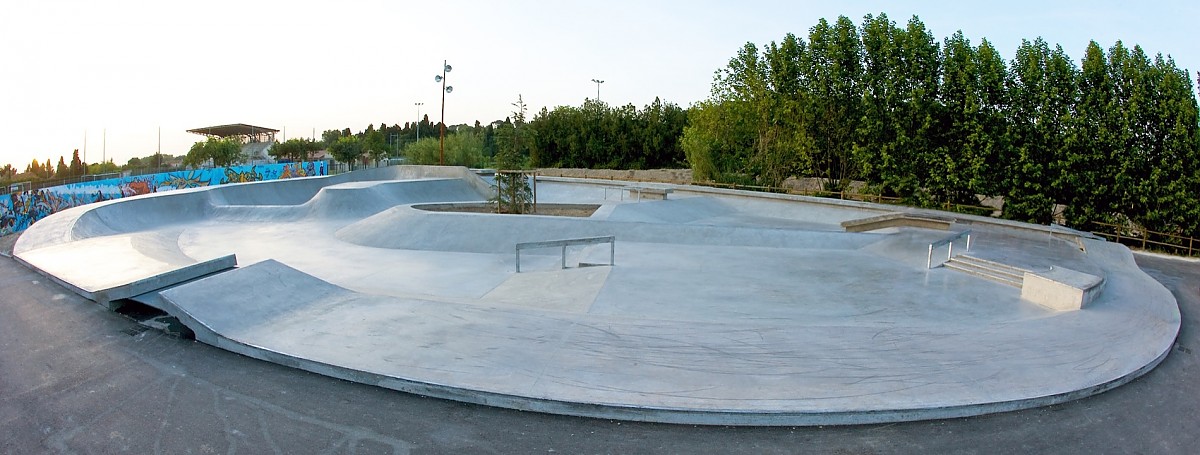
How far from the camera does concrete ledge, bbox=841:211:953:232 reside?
54.6 ft

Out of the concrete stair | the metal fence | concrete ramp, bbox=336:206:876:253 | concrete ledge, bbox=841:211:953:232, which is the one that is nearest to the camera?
the concrete stair

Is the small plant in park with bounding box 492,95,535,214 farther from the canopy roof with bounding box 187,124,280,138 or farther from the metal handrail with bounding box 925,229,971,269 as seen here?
the canopy roof with bounding box 187,124,280,138

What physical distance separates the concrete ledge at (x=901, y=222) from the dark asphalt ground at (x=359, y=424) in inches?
414

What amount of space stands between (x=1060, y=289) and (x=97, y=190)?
1108 inches

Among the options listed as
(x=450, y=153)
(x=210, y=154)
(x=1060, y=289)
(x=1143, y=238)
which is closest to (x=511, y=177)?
(x=1060, y=289)

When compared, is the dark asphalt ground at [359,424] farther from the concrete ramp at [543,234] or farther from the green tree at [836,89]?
the green tree at [836,89]

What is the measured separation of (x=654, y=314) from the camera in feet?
27.0

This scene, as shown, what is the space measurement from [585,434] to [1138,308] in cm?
894

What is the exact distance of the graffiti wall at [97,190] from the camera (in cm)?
1844

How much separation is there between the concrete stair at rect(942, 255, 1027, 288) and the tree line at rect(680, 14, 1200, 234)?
37.2ft

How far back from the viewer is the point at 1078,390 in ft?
19.7

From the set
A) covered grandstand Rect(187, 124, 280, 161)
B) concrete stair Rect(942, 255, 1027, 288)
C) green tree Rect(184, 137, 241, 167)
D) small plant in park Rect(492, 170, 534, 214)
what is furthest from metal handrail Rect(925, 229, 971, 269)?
covered grandstand Rect(187, 124, 280, 161)

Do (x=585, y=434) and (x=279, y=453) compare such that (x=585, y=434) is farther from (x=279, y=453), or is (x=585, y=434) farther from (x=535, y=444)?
(x=279, y=453)

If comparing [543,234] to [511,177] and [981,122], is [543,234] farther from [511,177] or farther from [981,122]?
[981,122]
